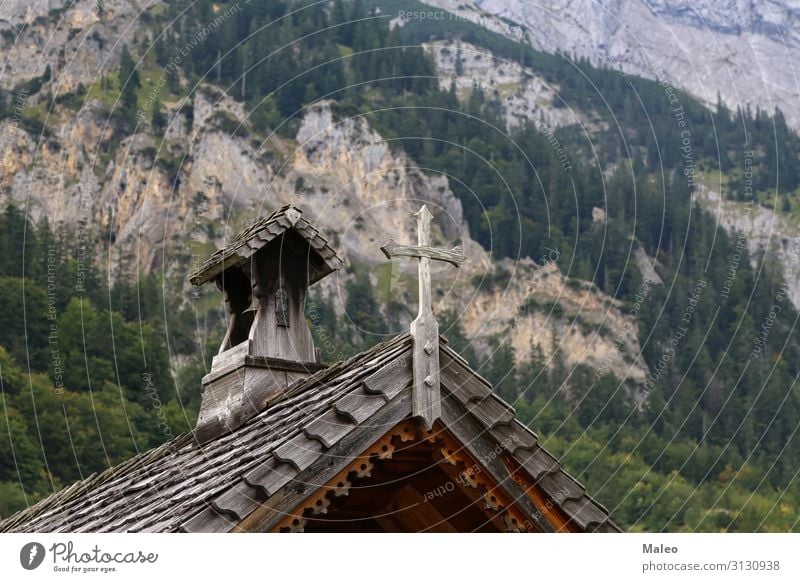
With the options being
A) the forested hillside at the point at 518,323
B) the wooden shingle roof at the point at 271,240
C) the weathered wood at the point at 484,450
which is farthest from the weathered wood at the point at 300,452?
the forested hillside at the point at 518,323

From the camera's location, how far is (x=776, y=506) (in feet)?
305

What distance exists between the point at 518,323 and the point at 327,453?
84.8m

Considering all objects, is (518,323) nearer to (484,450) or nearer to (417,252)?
(417,252)

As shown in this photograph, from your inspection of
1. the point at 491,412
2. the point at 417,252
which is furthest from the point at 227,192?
the point at 491,412

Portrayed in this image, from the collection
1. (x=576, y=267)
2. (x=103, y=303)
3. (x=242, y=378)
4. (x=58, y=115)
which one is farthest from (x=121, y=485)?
(x=58, y=115)

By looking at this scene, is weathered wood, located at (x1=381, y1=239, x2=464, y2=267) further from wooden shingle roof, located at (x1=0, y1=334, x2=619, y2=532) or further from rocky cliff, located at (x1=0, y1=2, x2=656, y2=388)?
rocky cliff, located at (x1=0, y1=2, x2=656, y2=388)

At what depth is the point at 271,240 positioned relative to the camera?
13.6 m

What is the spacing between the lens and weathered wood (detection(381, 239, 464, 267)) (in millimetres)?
10258

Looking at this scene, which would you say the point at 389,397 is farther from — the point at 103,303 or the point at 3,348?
the point at 103,303

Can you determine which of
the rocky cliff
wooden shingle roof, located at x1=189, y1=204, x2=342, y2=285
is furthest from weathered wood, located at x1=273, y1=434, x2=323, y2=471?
the rocky cliff

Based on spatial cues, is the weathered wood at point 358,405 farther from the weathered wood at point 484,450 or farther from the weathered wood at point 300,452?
the weathered wood at point 484,450

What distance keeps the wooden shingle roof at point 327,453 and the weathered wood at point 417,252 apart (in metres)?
0.62

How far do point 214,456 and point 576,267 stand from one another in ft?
468

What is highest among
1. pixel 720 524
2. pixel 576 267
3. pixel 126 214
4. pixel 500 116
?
pixel 500 116
